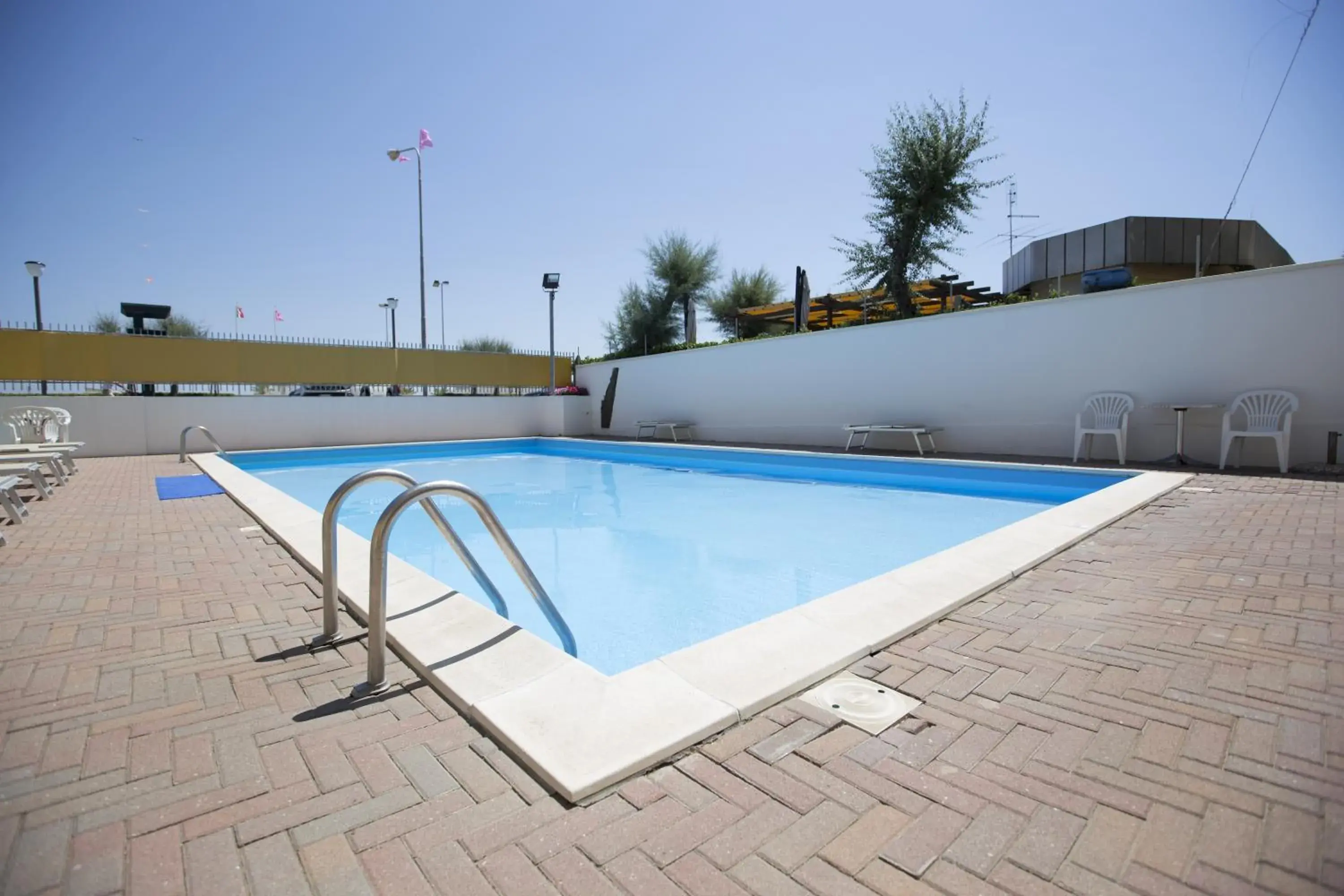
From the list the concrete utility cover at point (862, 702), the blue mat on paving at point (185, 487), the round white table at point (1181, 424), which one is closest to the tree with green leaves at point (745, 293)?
the round white table at point (1181, 424)

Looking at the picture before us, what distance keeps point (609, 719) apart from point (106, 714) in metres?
1.37

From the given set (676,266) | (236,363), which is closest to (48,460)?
(236,363)

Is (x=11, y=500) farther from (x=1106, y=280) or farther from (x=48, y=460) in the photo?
(x=1106, y=280)

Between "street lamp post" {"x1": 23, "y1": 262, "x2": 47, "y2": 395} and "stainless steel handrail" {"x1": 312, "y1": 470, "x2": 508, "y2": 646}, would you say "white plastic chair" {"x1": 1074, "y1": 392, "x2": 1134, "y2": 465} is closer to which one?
"stainless steel handrail" {"x1": 312, "y1": 470, "x2": 508, "y2": 646}

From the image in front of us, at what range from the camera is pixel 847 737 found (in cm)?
144

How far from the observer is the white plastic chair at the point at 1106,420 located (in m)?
6.61

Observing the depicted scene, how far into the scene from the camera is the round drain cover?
5.05 feet

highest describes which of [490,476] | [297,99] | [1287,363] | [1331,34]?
[297,99]

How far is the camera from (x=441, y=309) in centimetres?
3072

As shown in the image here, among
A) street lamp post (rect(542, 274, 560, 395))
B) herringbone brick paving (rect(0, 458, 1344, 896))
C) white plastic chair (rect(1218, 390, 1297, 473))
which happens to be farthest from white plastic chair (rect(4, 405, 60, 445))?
white plastic chair (rect(1218, 390, 1297, 473))

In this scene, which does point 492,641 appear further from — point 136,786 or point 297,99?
point 297,99

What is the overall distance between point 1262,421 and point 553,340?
11866 millimetres

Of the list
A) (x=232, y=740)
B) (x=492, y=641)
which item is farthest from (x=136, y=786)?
(x=492, y=641)

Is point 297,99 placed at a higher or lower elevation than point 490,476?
higher
